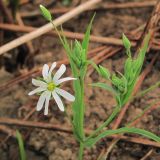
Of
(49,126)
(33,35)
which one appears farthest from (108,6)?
(49,126)

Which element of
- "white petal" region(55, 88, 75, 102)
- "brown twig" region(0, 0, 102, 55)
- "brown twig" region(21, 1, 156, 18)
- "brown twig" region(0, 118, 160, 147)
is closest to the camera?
"white petal" region(55, 88, 75, 102)

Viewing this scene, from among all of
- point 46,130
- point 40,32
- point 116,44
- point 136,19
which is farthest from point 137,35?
point 46,130

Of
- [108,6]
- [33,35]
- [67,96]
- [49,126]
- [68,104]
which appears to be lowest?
[67,96]

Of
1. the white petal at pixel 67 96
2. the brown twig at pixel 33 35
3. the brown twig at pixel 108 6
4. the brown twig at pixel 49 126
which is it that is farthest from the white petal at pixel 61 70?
the brown twig at pixel 108 6

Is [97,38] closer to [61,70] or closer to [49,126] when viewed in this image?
[49,126]

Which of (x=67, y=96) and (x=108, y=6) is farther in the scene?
(x=108, y=6)

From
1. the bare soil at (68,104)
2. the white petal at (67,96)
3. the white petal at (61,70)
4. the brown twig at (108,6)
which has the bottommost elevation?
the white petal at (67,96)

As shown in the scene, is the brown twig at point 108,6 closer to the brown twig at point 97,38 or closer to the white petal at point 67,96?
the brown twig at point 97,38

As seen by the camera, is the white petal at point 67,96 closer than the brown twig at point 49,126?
Yes

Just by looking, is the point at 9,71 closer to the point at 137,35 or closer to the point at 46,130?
the point at 46,130

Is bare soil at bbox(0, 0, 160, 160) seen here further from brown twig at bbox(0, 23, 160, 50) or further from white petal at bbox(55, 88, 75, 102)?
white petal at bbox(55, 88, 75, 102)

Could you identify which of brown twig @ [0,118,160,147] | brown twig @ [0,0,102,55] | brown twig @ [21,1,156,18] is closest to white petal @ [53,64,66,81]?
brown twig @ [0,118,160,147]
